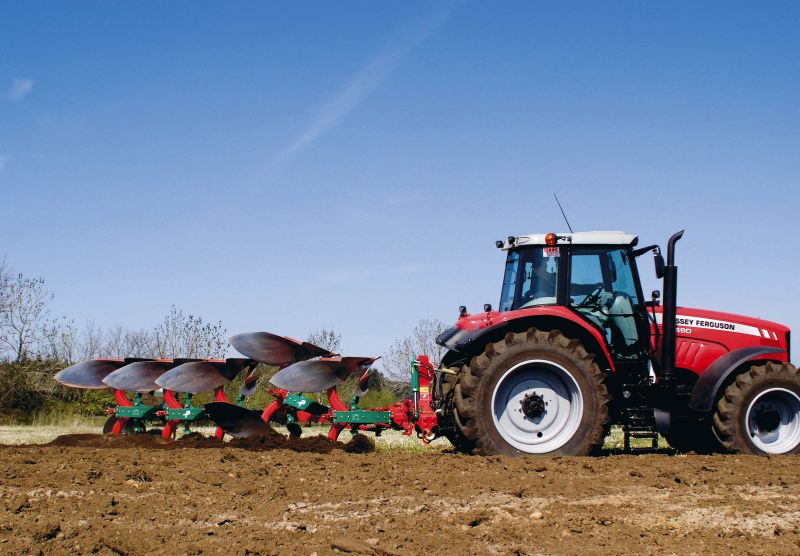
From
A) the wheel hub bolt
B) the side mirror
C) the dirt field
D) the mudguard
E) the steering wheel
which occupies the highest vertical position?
the side mirror

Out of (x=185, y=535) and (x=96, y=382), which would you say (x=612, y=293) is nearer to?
(x=185, y=535)

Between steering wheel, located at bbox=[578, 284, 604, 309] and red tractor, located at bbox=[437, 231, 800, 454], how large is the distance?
0.01m

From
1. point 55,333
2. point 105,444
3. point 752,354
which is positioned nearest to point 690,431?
point 752,354

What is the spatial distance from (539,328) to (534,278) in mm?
710

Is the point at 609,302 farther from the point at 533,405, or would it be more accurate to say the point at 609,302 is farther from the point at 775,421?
the point at 775,421

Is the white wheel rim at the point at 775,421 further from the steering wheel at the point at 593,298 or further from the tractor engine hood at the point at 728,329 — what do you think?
the steering wheel at the point at 593,298

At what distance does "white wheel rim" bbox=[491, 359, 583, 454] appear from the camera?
7.78 meters

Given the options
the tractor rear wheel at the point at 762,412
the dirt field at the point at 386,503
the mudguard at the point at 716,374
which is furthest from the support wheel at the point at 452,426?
the tractor rear wheel at the point at 762,412

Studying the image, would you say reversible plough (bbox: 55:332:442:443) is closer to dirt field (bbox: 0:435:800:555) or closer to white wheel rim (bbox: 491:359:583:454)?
dirt field (bbox: 0:435:800:555)

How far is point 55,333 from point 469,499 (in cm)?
2293

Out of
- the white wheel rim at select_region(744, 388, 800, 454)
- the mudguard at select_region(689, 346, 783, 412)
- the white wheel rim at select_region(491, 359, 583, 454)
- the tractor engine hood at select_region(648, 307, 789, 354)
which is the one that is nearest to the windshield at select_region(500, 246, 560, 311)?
the white wheel rim at select_region(491, 359, 583, 454)

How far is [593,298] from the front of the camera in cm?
851

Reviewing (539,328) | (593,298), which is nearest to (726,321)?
(593,298)

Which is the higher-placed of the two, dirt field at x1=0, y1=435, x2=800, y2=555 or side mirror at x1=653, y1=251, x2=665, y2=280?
Result: side mirror at x1=653, y1=251, x2=665, y2=280
